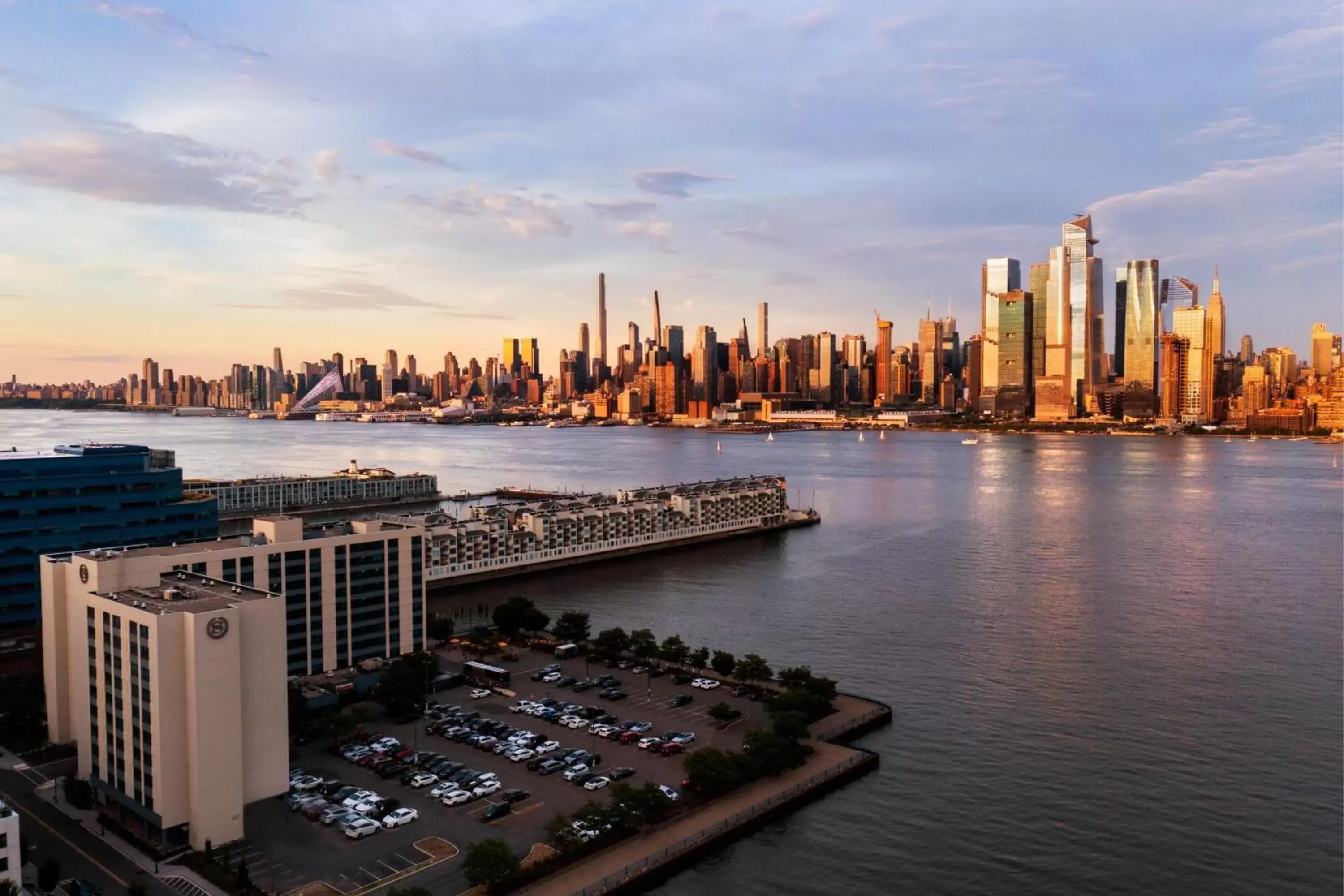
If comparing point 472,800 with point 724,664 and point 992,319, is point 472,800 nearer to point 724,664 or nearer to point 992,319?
point 724,664

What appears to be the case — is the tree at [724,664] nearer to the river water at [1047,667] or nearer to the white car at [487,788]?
the river water at [1047,667]

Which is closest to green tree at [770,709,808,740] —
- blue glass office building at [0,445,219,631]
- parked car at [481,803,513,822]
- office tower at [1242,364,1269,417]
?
parked car at [481,803,513,822]

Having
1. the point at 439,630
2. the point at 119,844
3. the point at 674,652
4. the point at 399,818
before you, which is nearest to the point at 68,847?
the point at 119,844

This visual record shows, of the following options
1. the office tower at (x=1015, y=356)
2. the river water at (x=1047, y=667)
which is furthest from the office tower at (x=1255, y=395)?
the river water at (x=1047, y=667)

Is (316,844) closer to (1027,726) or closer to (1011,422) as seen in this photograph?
(1027,726)

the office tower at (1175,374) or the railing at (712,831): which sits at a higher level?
the office tower at (1175,374)

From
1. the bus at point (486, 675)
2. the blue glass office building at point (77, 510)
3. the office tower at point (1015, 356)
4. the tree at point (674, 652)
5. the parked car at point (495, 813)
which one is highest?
the office tower at point (1015, 356)

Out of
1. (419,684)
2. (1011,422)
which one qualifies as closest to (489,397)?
(1011,422)
